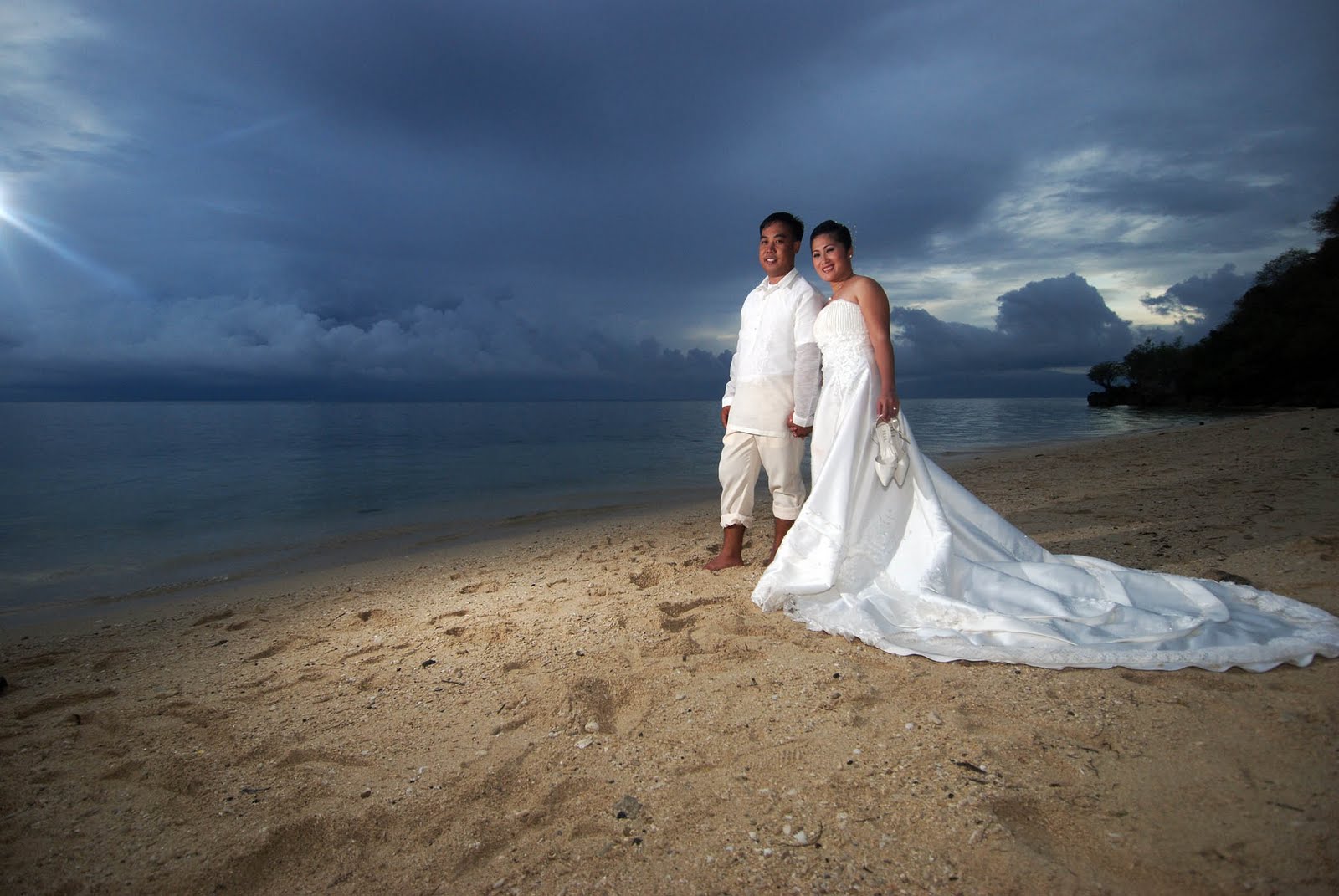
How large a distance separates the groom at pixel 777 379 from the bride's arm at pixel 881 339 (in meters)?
0.50

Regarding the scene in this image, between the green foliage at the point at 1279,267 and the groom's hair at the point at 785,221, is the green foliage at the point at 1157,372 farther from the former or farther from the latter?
the groom's hair at the point at 785,221

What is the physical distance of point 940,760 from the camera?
2166 mm

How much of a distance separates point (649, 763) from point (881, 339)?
2710 millimetres

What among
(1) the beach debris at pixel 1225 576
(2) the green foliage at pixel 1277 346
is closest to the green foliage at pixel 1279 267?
(2) the green foliage at pixel 1277 346

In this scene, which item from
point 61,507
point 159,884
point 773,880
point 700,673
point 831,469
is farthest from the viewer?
point 61,507

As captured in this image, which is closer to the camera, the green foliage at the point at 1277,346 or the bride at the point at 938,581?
the bride at the point at 938,581

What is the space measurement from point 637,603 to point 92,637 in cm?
402

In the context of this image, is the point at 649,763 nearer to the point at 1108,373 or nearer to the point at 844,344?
the point at 844,344

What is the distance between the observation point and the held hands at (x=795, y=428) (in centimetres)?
451

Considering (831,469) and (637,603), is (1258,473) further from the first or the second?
(637,603)

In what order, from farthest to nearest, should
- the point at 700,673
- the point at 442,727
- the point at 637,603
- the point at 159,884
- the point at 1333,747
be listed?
the point at 637,603, the point at 700,673, the point at 442,727, the point at 1333,747, the point at 159,884

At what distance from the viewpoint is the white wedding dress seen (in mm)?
2824

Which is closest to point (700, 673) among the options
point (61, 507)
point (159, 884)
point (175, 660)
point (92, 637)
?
point (159, 884)

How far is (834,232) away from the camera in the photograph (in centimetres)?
399
